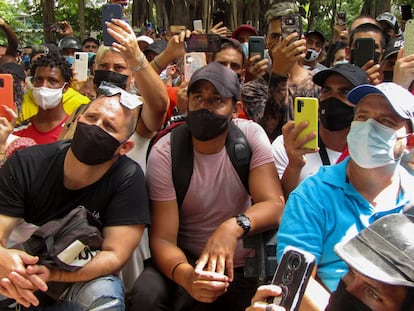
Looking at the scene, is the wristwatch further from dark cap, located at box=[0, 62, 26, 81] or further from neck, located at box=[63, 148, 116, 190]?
dark cap, located at box=[0, 62, 26, 81]

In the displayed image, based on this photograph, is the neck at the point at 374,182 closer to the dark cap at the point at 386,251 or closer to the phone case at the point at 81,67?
the dark cap at the point at 386,251

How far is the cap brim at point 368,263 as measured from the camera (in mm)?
1388

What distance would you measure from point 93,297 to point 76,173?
77cm

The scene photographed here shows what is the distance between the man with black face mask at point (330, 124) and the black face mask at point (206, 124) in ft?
1.44

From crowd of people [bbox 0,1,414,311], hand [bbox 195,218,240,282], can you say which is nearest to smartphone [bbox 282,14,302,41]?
crowd of people [bbox 0,1,414,311]

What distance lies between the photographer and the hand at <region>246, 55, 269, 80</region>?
447 centimetres

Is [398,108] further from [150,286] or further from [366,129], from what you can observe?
[150,286]

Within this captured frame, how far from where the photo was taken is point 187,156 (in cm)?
335

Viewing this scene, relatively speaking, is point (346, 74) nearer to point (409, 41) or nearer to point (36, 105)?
point (409, 41)

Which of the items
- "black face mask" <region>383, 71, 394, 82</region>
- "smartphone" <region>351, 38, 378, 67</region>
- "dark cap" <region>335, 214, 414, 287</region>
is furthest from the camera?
"black face mask" <region>383, 71, 394, 82</region>

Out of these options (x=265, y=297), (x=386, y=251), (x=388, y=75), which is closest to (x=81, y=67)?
(x=388, y=75)

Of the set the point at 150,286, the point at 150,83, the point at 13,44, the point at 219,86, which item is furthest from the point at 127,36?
the point at 13,44

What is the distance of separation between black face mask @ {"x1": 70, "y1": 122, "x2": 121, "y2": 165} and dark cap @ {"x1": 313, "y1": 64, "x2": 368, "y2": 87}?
1511 mm

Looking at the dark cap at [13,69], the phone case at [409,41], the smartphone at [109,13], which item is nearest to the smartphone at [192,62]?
the smartphone at [109,13]
